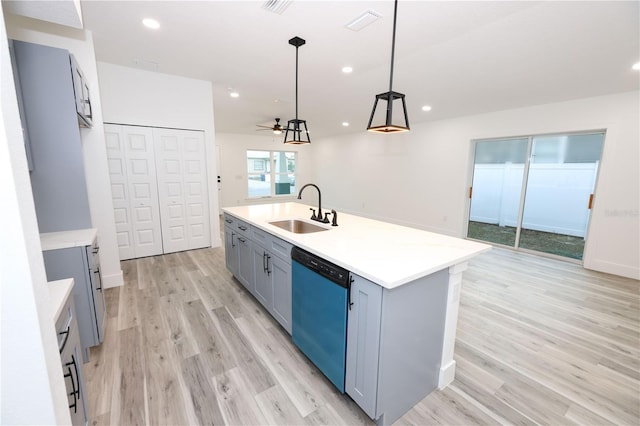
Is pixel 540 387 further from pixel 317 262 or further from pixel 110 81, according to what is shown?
pixel 110 81

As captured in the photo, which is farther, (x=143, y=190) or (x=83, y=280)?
(x=143, y=190)

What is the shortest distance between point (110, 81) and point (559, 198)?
7.03 metres

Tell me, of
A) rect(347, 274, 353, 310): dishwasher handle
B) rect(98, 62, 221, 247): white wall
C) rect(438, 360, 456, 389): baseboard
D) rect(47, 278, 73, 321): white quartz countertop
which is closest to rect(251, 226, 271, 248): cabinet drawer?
rect(347, 274, 353, 310): dishwasher handle

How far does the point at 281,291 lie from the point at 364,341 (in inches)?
38.5

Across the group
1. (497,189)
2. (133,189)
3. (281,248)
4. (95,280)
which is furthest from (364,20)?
(497,189)

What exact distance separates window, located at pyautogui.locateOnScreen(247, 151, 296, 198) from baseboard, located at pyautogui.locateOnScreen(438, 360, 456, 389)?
25.8 ft

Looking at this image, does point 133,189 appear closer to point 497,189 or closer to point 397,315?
point 397,315

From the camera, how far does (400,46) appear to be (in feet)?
9.04

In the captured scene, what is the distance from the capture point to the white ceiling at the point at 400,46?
2188mm

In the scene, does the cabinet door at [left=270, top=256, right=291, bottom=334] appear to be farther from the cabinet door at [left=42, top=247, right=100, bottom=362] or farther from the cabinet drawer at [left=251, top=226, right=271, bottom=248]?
the cabinet door at [left=42, top=247, right=100, bottom=362]

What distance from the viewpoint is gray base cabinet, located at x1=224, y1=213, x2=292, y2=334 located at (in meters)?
2.19

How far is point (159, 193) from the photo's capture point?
412cm

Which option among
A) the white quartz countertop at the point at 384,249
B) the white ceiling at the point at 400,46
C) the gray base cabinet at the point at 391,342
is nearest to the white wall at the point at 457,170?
the white ceiling at the point at 400,46

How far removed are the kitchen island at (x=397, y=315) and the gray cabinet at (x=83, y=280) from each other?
152 centimetres
